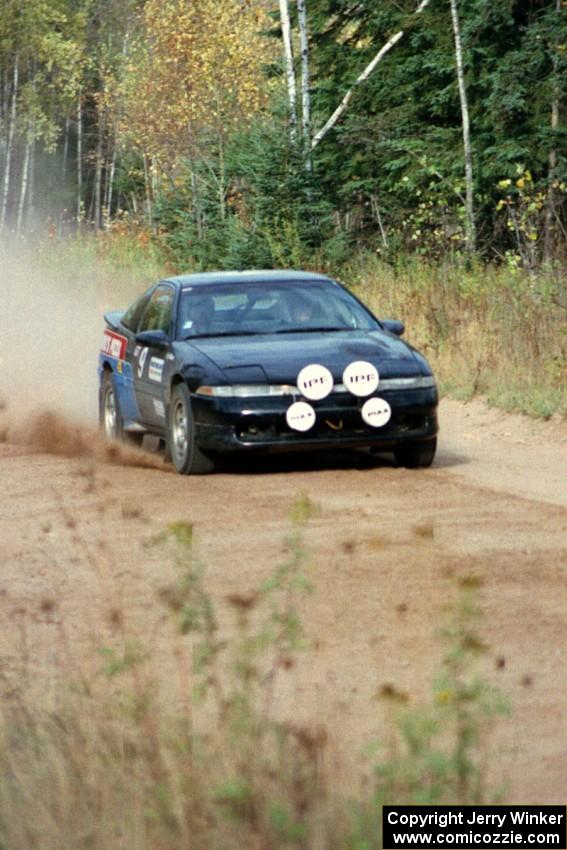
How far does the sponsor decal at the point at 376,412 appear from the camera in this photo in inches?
520

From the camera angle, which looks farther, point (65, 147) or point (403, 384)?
point (65, 147)

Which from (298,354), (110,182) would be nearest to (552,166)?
(298,354)

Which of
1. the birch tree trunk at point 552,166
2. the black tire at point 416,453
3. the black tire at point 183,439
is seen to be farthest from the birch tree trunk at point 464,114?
the black tire at point 183,439

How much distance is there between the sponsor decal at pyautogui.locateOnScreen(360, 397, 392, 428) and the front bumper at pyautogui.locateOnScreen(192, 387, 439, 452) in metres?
0.03

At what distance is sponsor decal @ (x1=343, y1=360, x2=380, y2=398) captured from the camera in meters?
13.2

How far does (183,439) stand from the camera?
13.5 meters

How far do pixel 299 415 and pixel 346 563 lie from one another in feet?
12.8

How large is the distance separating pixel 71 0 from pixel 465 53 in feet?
157

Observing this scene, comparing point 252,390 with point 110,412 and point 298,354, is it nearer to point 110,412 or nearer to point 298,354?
point 298,354

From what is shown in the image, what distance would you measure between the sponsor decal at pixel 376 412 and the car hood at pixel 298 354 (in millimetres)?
219

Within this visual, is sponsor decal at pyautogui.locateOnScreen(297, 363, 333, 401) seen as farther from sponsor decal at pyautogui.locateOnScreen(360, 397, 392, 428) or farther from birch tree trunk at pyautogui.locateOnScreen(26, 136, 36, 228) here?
birch tree trunk at pyautogui.locateOnScreen(26, 136, 36, 228)

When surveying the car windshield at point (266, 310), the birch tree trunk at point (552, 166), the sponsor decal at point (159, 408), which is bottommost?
the sponsor decal at point (159, 408)

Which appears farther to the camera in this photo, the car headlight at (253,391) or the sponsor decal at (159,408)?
the sponsor decal at (159,408)

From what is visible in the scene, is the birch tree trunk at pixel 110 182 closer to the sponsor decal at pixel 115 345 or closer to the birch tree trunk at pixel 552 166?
the birch tree trunk at pixel 552 166
